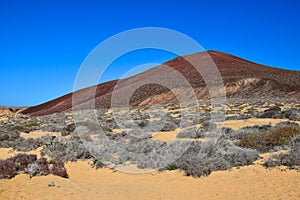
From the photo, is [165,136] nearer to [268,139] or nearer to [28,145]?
[268,139]

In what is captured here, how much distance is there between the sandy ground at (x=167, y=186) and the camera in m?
6.64

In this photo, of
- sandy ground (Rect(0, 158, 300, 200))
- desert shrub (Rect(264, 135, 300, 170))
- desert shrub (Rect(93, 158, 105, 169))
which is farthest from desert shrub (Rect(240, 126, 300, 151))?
desert shrub (Rect(93, 158, 105, 169))

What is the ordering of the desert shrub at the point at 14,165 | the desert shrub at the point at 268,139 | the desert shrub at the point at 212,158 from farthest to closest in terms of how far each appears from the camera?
the desert shrub at the point at 268,139
the desert shrub at the point at 212,158
the desert shrub at the point at 14,165

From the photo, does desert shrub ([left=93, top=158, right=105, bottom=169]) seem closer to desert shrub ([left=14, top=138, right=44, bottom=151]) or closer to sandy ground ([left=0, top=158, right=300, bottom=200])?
sandy ground ([left=0, top=158, right=300, bottom=200])

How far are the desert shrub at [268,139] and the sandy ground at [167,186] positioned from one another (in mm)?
2175

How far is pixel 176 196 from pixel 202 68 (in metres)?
59.4

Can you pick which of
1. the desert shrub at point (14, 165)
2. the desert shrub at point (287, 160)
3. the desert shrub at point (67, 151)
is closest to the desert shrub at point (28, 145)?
the desert shrub at point (67, 151)

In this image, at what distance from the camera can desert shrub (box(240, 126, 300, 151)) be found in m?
10.3

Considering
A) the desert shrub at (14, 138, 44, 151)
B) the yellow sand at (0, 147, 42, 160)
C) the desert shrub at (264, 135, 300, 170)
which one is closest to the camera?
the desert shrub at (264, 135, 300, 170)

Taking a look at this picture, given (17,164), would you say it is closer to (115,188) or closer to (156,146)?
(115,188)

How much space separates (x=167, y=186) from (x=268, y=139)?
5317mm

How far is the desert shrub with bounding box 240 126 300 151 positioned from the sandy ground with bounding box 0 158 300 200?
2.18 m

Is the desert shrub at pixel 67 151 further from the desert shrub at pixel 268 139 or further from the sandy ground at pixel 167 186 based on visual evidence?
the desert shrub at pixel 268 139

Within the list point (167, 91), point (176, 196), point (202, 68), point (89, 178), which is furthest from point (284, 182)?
point (202, 68)
